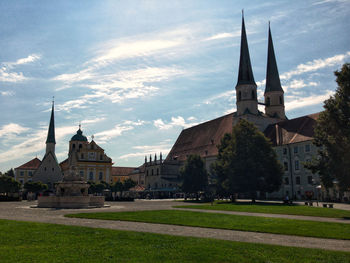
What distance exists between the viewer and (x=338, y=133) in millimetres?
26609

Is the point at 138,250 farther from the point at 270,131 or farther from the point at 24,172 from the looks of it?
the point at 24,172

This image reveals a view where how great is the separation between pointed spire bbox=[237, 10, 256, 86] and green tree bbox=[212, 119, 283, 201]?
29.7 metres

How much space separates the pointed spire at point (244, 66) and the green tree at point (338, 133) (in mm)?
50644

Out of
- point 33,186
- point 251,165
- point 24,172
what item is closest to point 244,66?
point 251,165

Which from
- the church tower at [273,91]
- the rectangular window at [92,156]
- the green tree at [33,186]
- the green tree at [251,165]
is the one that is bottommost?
the green tree at [33,186]

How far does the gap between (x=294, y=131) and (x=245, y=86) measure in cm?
1707

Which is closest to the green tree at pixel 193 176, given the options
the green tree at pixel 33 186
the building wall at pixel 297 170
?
the building wall at pixel 297 170

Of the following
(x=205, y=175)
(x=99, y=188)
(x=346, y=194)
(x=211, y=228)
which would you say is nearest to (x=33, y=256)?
(x=211, y=228)

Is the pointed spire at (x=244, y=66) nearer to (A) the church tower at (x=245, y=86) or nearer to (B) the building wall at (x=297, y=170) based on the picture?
(A) the church tower at (x=245, y=86)

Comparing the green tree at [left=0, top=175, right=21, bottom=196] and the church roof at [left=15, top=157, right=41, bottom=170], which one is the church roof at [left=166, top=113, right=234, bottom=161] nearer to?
the church roof at [left=15, top=157, right=41, bottom=170]

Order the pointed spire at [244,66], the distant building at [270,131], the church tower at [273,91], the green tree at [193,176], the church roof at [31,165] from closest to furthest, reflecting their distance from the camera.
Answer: the distant building at [270,131] → the green tree at [193,176] → the pointed spire at [244,66] → the church tower at [273,91] → the church roof at [31,165]

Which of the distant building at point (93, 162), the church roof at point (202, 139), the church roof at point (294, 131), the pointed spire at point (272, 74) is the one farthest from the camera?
the distant building at point (93, 162)

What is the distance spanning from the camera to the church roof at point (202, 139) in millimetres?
86250

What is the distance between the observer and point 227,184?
49531 millimetres
